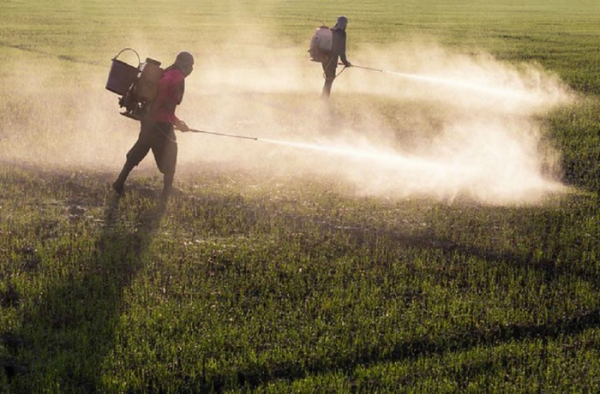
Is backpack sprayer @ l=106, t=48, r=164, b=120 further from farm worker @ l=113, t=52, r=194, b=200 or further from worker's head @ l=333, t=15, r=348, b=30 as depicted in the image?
worker's head @ l=333, t=15, r=348, b=30

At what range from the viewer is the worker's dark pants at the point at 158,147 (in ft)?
39.0

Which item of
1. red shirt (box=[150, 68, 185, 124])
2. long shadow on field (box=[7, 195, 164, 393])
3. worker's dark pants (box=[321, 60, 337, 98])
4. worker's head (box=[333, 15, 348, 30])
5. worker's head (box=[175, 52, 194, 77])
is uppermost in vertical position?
worker's head (box=[333, 15, 348, 30])

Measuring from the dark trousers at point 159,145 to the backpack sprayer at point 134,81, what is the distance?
377 mm

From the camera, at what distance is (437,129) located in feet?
60.6

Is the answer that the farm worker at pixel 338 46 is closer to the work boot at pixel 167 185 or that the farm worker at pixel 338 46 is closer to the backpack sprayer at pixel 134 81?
the work boot at pixel 167 185

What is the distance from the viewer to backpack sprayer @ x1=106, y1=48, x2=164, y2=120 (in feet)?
37.4

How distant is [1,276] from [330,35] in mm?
11485

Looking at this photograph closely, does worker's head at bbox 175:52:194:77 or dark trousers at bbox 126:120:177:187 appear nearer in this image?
worker's head at bbox 175:52:194:77

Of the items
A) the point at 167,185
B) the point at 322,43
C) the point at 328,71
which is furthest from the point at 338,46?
the point at 167,185

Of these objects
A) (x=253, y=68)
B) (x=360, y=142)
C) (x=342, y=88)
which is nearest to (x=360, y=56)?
(x=253, y=68)

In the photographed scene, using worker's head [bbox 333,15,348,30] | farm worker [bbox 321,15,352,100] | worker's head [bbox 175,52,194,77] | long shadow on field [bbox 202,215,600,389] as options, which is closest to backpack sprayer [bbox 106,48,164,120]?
worker's head [bbox 175,52,194,77]

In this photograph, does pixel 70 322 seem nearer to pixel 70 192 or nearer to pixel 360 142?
pixel 70 192

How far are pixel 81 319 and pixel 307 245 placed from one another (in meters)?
3.19

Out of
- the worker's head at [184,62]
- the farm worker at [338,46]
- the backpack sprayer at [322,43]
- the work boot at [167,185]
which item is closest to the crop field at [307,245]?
the work boot at [167,185]
